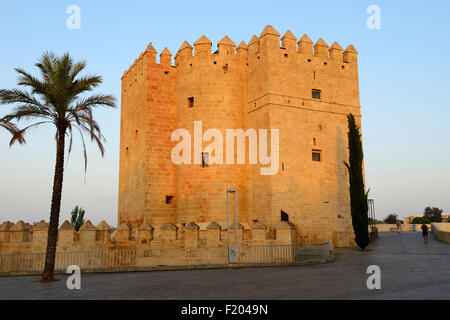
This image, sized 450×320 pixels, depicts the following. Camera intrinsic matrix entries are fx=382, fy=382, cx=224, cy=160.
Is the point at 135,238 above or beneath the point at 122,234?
beneath

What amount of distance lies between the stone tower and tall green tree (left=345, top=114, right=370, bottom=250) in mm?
2233

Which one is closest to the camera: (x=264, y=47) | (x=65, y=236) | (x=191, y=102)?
(x=65, y=236)

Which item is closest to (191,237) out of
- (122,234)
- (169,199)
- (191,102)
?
(122,234)

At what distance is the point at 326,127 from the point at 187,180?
A: 9.69m

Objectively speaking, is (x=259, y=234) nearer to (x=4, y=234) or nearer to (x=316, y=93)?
(x=316, y=93)

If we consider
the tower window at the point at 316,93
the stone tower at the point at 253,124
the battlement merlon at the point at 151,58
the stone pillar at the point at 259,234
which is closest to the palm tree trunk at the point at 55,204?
the stone pillar at the point at 259,234

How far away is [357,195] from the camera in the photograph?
2178 cm

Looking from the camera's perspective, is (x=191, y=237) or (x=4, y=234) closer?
(x=191, y=237)

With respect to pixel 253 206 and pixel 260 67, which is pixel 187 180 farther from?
pixel 260 67

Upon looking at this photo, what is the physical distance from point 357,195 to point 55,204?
15933mm

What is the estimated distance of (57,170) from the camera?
1348cm

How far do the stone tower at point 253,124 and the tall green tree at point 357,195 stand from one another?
223 cm

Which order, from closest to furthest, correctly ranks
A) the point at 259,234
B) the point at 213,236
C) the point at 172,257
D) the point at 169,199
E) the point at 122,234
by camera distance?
the point at 172,257 → the point at 213,236 → the point at 259,234 → the point at 122,234 → the point at 169,199
